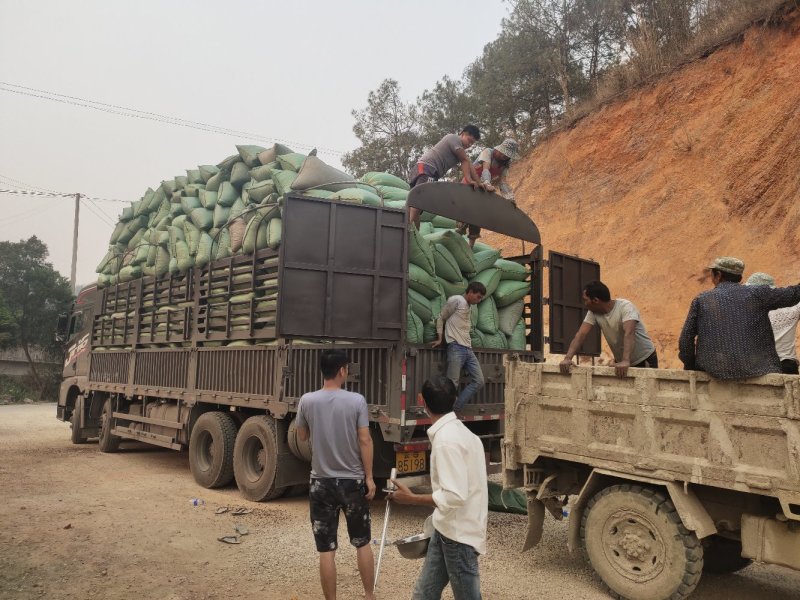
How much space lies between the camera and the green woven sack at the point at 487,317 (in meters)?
6.02

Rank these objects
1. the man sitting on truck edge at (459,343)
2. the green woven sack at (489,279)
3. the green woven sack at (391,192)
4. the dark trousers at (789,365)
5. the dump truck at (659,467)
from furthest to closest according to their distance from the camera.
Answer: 1. the green woven sack at (391,192)
2. the green woven sack at (489,279)
3. the man sitting on truck edge at (459,343)
4. the dark trousers at (789,365)
5. the dump truck at (659,467)

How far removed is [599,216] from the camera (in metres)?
15.6

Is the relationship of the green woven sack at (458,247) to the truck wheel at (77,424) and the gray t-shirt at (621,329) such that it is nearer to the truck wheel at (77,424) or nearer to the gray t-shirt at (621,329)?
the gray t-shirt at (621,329)

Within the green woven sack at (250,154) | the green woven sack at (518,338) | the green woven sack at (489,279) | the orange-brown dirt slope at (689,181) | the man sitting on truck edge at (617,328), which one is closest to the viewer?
the man sitting on truck edge at (617,328)

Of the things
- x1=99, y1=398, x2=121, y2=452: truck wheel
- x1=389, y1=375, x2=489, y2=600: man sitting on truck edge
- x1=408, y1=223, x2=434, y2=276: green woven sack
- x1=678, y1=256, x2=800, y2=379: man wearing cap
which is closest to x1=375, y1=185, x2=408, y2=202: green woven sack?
x1=408, y1=223, x2=434, y2=276: green woven sack

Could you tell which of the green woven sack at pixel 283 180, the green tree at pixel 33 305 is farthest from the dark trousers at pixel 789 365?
the green tree at pixel 33 305

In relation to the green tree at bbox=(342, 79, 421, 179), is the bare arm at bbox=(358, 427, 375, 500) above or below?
below

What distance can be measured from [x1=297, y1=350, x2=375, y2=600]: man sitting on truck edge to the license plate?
64.3 inches

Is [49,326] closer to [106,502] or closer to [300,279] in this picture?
[106,502]

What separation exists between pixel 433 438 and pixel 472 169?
4083 mm

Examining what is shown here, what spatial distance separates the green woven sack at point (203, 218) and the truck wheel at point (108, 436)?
3.91m

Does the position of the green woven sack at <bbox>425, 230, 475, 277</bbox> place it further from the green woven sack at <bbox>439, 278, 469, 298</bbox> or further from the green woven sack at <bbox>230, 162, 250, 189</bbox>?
the green woven sack at <bbox>230, 162, 250, 189</bbox>

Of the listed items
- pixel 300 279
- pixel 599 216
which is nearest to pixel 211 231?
pixel 300 279

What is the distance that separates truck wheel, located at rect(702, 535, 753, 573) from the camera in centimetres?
397
